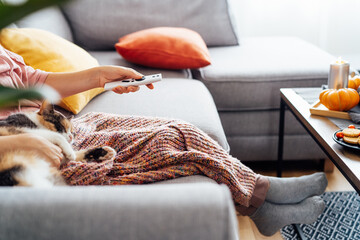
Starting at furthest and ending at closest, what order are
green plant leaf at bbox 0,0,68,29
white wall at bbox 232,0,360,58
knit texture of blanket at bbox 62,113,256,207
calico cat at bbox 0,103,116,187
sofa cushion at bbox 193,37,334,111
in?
white wall at bbox 232,0,360,58
sofa cushion at bbox 193,37,334,111
knit texture of blanket at bbox 62,113,256,207
calico cat at bbox 0,103,116,187
green plant leaf at bbox 0,0,68,29

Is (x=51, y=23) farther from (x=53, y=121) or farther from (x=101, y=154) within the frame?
(x=101, y=154)

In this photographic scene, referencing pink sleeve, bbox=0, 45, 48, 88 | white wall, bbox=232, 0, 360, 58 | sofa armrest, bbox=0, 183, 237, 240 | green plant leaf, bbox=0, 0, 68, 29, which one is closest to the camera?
green plant leaf, bbox=0, 0, 68, 29

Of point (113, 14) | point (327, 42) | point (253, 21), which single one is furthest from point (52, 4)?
point (327, 42)

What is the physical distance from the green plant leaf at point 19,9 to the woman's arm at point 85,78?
Answer: 0.89 m

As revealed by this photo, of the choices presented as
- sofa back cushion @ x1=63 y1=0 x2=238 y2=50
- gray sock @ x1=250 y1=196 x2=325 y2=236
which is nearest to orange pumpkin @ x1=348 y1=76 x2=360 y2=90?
gray sock @ x1=250 y1=196 x2=325 y2=236

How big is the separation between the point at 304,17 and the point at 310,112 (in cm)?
185

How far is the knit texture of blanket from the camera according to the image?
2.99 ft

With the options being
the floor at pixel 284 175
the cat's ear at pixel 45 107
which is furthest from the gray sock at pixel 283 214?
the cat's ear at pixel 45 107

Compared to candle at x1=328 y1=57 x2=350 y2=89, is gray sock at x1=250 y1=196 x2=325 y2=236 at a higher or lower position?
lower

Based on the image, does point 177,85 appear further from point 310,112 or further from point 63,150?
point 63,150

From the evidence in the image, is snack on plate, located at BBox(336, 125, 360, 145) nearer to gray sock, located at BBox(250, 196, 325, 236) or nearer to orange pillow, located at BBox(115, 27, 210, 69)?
gray sock, located at BBox(250, 196, 325, 236)

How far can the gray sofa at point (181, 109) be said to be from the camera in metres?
0.49

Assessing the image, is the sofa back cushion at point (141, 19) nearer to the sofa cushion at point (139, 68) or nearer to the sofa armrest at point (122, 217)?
the sofa cushion at point (139, 68)

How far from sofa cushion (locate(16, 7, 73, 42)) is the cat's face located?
0.90 meters
